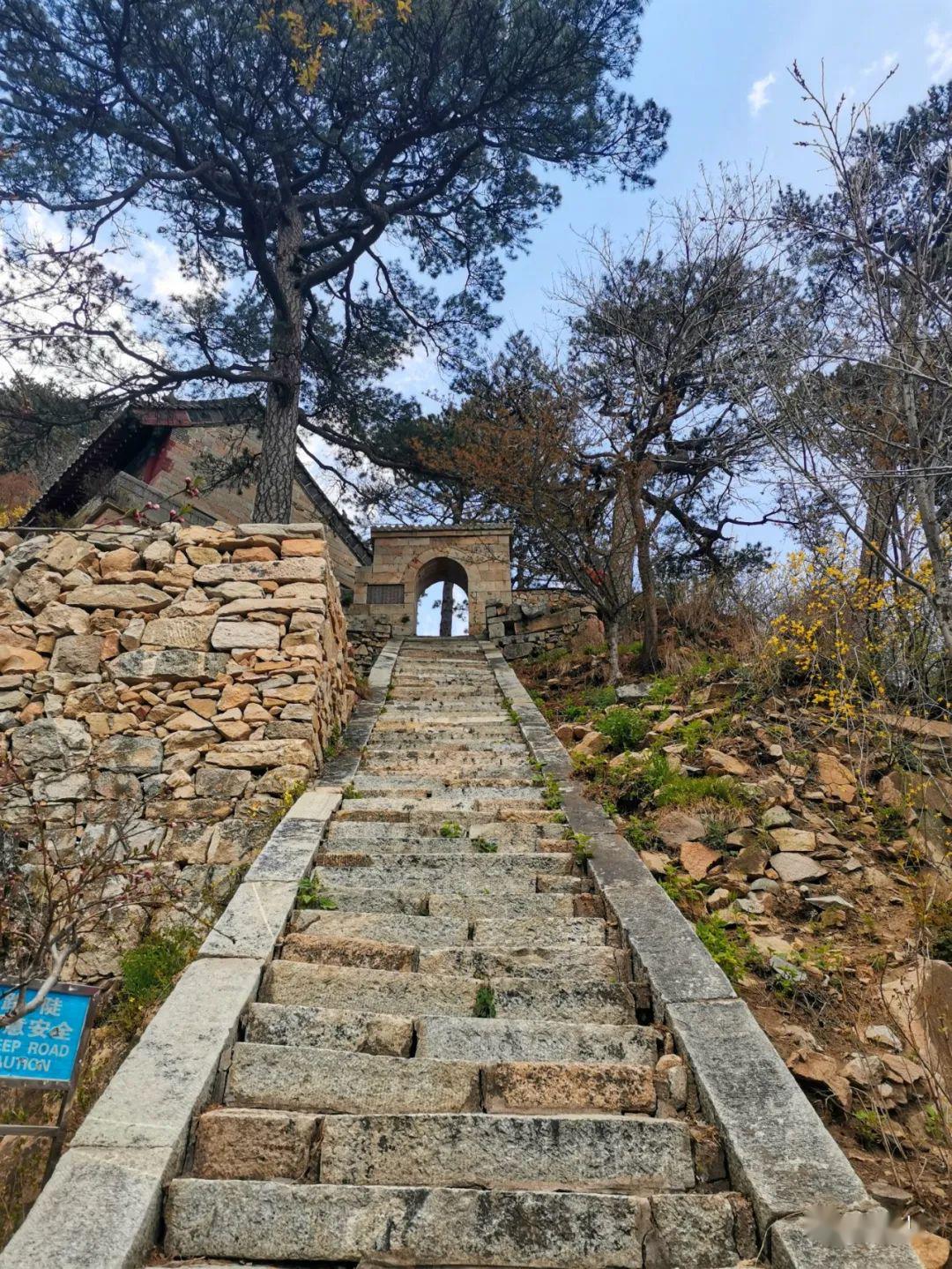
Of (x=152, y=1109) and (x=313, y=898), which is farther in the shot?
(x=313, y=898)

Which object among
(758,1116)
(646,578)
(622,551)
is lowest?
(758,1116)

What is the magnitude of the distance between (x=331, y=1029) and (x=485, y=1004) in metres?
0.62

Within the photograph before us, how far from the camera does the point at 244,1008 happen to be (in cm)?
308

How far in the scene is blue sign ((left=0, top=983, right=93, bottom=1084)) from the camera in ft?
8.18

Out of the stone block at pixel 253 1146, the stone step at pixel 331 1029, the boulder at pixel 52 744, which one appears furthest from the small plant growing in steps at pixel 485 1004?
the boulder at pixel 52 744

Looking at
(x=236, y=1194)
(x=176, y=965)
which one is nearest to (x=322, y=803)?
(x=176, y=965)

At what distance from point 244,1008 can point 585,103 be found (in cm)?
1045

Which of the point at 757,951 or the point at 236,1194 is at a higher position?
the point at 757,951

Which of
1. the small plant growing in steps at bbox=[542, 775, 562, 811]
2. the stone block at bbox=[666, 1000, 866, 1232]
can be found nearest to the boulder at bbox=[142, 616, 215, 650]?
the small plant growing in steps at bbox=[542, 775, 562, 811]

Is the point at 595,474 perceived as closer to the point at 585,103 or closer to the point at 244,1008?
the point at 585,103

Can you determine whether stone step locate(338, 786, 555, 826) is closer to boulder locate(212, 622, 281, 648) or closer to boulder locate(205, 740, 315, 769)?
boulder locate(205, 740, 315, 769)

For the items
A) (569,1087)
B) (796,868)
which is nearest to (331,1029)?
(569,1087)

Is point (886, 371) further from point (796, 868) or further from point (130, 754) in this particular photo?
point (130, 754)

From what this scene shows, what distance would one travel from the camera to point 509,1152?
97.6 inches
